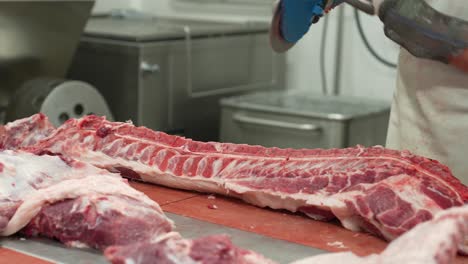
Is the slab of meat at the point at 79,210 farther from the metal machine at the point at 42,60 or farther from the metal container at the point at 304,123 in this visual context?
the metal container at the point at 304,123

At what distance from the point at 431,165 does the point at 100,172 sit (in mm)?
672

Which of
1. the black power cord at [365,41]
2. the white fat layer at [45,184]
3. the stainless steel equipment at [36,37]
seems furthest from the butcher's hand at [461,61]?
the black power cord at [365,41]

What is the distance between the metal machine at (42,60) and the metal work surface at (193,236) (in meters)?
1.24

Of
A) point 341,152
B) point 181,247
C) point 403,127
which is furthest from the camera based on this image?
point 403,127

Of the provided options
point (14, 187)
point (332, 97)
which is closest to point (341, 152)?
point (14, 187)

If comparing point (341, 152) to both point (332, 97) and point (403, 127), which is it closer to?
point (403, 127)

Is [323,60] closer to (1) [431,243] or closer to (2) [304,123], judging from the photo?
(2) [304,123]

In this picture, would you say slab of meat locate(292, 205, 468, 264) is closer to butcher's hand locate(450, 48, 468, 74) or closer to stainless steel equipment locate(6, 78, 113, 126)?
butcher's hand locate(450, 48, 468, 74)

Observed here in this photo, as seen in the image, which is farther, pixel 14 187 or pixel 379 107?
pixel 379 107

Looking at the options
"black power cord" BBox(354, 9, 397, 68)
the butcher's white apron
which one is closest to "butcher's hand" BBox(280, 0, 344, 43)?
the butcher's white apron

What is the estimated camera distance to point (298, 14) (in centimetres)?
193

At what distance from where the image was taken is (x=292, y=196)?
1.53 metres

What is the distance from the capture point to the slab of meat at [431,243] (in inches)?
41.9

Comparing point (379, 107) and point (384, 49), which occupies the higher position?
point (384, 49)
